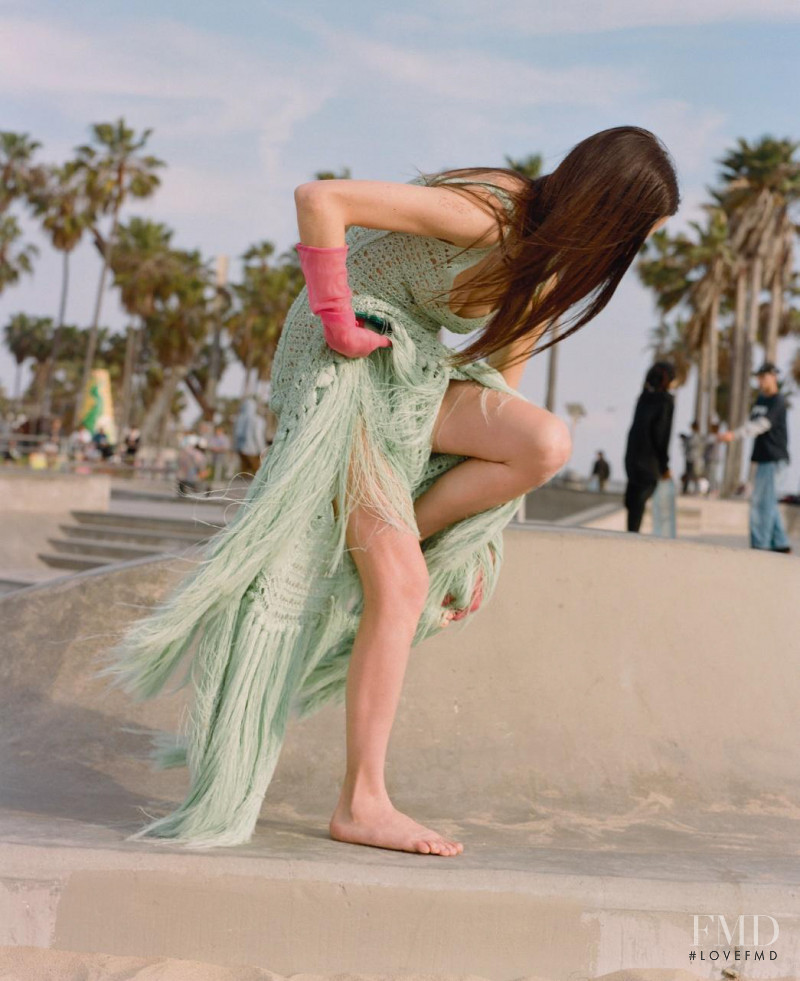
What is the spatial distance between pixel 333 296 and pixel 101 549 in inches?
329

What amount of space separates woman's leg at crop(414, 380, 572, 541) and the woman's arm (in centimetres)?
39

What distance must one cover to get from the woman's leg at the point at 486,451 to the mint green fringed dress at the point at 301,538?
0.04m

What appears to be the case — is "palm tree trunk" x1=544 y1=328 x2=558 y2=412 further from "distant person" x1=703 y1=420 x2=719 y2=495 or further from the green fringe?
the green fringe

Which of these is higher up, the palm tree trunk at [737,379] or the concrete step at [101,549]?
the palm tree trunk at [737,379]

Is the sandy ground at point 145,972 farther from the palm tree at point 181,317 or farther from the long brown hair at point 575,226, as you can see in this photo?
the palm tree at point 181,317

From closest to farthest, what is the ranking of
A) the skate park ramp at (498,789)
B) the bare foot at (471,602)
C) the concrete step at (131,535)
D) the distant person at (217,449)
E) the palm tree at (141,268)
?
the skate park ramp at (498,789)
the bare foot at (471,602)
the concrete step at (131,535)
the distant person at (217,449)
the palm tree at (141,268)

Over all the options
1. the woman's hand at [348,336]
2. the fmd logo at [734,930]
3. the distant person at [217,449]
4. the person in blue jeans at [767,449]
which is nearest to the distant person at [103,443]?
the distant person at [217,449]

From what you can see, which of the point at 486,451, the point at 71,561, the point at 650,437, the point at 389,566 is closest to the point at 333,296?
the point at 486,451

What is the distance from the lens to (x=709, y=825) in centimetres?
308

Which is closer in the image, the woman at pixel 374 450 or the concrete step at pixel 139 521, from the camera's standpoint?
the woman at pixel 374 450

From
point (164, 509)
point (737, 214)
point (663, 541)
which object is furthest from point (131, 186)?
point (663, 541)

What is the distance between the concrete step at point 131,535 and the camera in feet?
34.1

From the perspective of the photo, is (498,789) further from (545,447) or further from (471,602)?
(545,447)

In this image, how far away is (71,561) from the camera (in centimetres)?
1013
